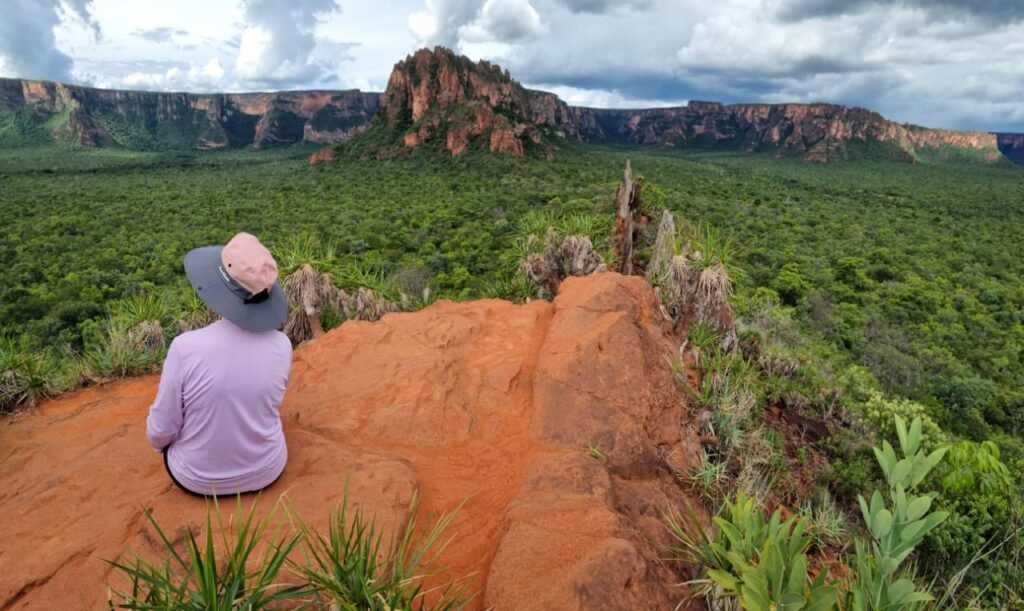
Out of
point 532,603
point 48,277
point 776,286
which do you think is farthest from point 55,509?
point 48,277

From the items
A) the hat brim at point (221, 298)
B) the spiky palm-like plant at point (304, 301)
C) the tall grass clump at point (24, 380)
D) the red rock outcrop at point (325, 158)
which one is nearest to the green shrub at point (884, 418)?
the hat brim at point (221, 298)

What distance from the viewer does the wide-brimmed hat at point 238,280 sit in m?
2.33

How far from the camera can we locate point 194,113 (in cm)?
14150

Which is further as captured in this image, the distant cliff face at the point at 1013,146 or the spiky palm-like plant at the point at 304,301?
the distant cliff face at the point at 1013,146

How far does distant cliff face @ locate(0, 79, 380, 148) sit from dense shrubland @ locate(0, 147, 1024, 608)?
85237 millimetres

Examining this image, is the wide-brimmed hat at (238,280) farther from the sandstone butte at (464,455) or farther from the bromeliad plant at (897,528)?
the bromeliad plant at (897,528)

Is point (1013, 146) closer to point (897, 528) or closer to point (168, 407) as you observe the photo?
point (897, 528)

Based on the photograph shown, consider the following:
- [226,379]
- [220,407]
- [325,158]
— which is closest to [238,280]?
[226,379]

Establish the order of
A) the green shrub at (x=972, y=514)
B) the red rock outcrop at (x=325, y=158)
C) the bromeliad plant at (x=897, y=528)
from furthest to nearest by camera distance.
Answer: the red rock outcrop at (x=325, y=158) → the green shrub at (x=972, y=514) → the bromeliad plant at (x=897, y=528)

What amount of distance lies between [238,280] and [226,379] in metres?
0.47

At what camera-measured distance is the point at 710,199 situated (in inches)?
1547

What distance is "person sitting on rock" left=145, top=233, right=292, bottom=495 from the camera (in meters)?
2.35

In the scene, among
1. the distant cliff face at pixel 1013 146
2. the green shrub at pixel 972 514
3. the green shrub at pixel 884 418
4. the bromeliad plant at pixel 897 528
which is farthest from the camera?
the distant cliff face at pixel 1013 146

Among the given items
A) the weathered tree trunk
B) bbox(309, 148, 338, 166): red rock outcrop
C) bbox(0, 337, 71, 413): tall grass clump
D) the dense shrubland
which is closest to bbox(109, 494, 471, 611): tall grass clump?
the dense shrubland
